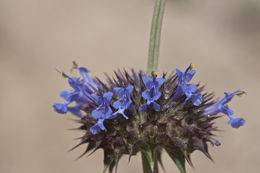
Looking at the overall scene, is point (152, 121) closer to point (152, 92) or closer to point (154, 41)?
point (152, 92)

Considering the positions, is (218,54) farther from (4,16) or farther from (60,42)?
(4,16)

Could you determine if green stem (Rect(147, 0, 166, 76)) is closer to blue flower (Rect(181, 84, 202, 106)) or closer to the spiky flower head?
the spiky flower head

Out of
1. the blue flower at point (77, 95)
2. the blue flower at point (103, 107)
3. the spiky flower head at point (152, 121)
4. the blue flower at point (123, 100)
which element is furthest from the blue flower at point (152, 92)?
the blue flower at point (77, 95)

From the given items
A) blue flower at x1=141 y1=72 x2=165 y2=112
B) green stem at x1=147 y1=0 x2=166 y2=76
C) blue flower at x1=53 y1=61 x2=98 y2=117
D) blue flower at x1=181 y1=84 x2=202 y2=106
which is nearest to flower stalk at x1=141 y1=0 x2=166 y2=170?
green stem at x1=147 y1=0 x2=166 y2=76

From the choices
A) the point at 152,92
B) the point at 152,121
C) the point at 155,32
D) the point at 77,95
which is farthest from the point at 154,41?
the point at 77,95

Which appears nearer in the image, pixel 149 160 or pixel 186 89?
pixel 149 160

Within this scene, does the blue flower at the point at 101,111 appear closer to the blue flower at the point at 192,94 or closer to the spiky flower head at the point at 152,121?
the spiky flower head at the point at 152,121
